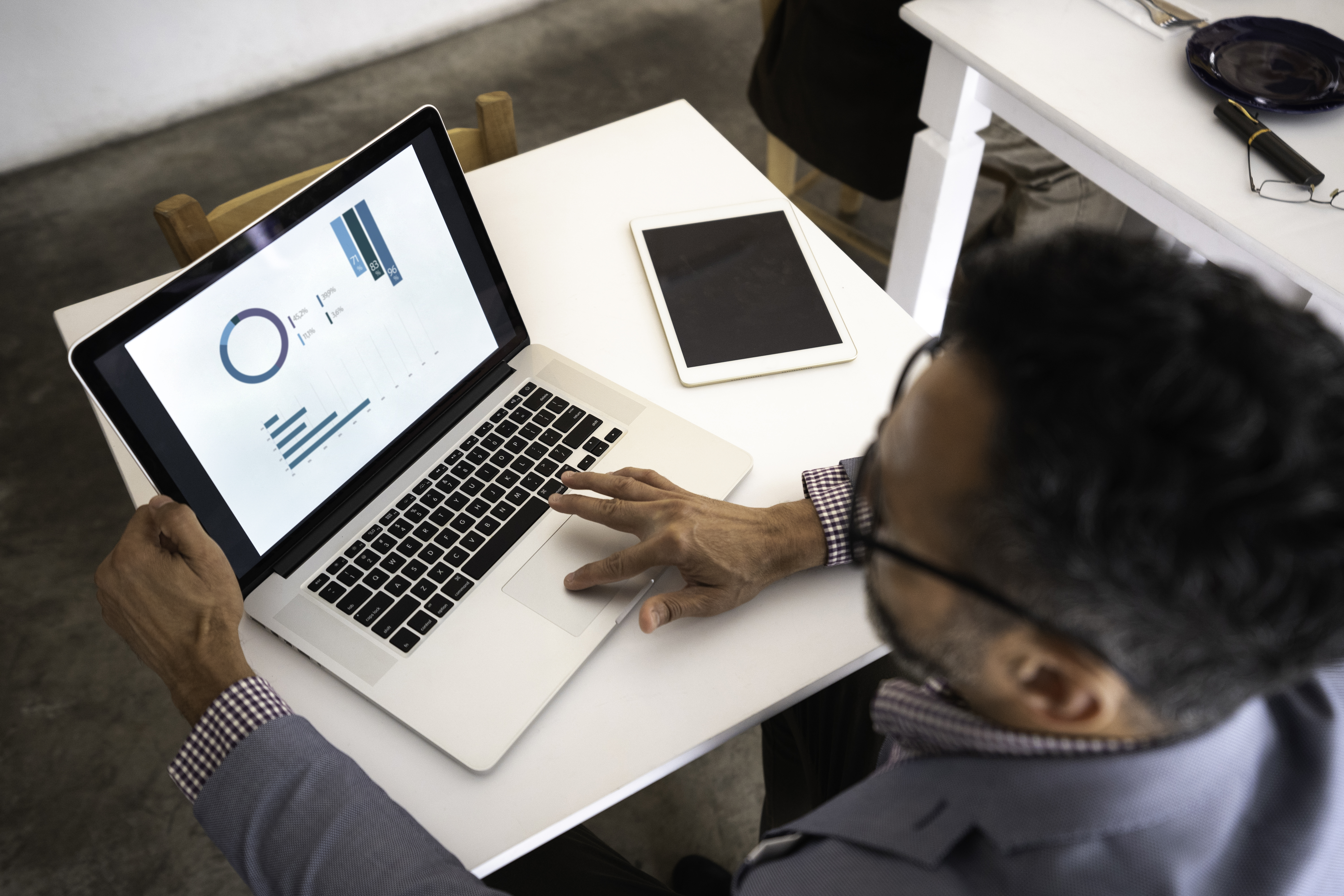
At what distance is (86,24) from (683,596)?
2.80 m

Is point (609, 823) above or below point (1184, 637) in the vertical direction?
below

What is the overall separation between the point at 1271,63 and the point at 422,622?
148 cm

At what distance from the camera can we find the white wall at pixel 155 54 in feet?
8.51

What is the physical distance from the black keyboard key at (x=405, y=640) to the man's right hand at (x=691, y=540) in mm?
150

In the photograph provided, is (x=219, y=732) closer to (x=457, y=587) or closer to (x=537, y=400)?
(x=457, y=587)

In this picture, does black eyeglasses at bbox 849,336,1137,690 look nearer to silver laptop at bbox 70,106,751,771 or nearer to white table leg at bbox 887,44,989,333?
silver laptop at bbox 70,106,751,771

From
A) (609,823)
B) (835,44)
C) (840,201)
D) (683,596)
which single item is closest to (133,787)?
(609,823)

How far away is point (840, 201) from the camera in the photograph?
99.8 inches

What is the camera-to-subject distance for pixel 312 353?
866 mm

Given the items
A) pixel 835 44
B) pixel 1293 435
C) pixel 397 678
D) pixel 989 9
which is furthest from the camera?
pixel 835 44

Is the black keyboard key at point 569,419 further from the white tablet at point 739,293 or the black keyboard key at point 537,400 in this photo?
the white tablet at point 739,293

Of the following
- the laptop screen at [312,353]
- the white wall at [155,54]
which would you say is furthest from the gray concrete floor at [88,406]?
the laptop screen at [312,353]

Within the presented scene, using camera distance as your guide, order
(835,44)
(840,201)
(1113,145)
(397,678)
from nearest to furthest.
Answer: (397,678)
(1113,145)
(835,44)
(840,201)

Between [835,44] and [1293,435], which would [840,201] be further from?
[1293,435]
